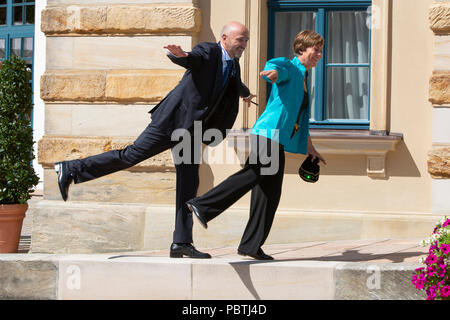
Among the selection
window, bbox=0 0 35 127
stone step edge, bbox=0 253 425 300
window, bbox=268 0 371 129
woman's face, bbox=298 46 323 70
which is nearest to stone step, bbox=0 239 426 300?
stone step edge, bbox=0 253 425 300

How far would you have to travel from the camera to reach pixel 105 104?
829 centimetres

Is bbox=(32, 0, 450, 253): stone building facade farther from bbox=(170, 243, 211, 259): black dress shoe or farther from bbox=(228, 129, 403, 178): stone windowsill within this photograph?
bbox=(170, 243, 211, 259): black dress shoe

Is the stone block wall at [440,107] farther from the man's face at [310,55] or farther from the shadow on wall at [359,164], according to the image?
the man's face at [310,55]

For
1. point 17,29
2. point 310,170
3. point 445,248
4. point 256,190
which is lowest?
point 445,248

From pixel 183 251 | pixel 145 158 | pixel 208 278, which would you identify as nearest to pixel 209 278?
pixel 208 278

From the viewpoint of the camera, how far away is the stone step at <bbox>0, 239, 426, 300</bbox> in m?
5.78

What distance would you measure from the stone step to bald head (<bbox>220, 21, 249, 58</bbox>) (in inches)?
61.9

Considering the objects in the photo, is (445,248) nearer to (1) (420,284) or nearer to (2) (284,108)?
(1) (420,284)

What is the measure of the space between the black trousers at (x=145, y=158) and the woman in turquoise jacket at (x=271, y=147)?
0.35 m

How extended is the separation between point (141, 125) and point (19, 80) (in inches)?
49.7

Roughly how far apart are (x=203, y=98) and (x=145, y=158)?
2.08 feet

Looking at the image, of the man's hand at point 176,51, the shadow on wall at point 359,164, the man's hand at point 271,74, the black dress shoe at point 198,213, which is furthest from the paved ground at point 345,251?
the man's hand at point 176,51

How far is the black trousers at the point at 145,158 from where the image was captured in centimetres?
611
